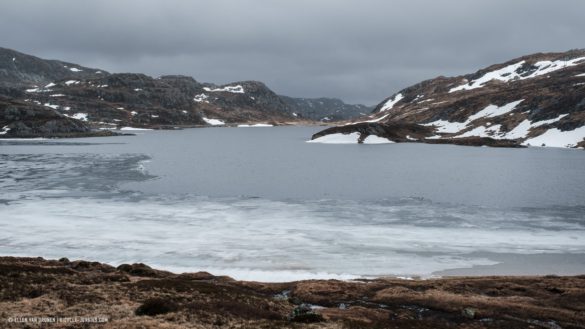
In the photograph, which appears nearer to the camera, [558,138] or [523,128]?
[558,138]

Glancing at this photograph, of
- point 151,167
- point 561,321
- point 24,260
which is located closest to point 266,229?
point 24,260

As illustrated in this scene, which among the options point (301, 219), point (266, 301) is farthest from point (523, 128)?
point (266, 301)

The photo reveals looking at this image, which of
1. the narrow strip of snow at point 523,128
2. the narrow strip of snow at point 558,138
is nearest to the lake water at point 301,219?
the narrow strip of snow at point 558,138

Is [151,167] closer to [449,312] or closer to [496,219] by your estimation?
[496,219]

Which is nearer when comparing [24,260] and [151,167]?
[24,260]

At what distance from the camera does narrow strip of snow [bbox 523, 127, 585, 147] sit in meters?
170

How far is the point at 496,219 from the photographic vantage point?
53562mm

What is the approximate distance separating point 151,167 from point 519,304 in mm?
87571

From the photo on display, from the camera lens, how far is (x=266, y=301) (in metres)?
26.7

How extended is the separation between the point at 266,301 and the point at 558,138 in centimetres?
17826

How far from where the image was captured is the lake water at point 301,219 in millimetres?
38781

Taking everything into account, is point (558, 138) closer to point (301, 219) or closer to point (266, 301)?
point (301, 219)

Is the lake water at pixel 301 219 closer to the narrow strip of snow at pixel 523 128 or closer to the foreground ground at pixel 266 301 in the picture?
the foreground ground at pixel 266 301

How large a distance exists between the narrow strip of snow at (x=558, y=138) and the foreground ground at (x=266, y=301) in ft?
516
